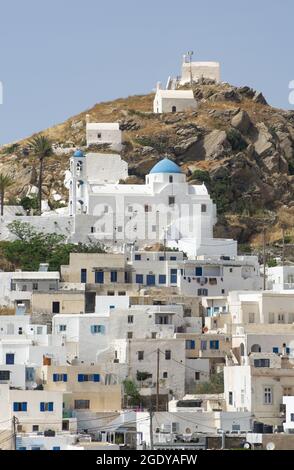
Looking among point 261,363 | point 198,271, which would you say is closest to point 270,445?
point 261,363

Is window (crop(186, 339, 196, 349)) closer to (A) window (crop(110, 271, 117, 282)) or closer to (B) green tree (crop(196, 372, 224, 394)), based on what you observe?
(B) green tree (crop(196, 372, 224, 394))

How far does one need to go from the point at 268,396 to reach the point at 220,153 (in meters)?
35.5

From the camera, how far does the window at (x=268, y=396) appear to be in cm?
6444

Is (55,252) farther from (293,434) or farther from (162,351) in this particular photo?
(293,434)

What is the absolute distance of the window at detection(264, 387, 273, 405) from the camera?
64438mm

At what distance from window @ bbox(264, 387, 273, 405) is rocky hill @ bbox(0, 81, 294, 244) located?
86.5 ft

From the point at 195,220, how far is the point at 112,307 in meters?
13.1

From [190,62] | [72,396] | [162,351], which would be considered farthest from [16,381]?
[190,62]

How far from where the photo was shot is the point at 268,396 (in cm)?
6456

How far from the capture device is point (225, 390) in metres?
66.8

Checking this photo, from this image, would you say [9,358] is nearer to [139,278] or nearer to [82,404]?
[82,404]

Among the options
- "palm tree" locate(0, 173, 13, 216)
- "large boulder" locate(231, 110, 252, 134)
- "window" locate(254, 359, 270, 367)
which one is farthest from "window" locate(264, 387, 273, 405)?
"large boulder" locate(231, 110, 252, 134)

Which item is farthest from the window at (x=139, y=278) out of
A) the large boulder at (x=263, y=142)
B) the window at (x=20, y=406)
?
the large boulder at (x=263, y=142)

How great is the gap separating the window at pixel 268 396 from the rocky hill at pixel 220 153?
26372mm
